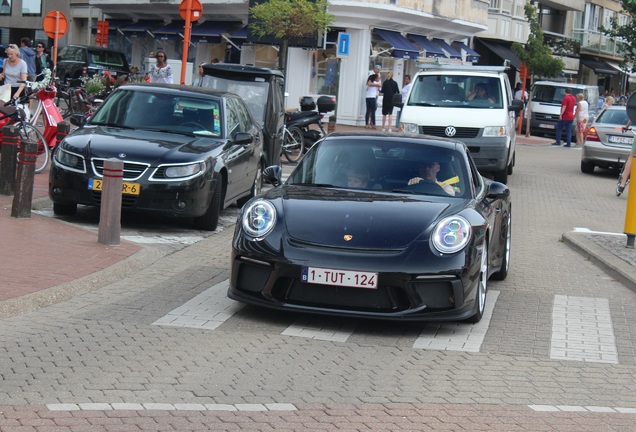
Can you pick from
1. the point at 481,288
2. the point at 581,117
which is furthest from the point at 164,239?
the point at 581,117

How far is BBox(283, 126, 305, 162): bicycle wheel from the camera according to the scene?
2252cm

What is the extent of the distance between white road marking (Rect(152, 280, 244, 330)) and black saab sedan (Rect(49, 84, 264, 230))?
300 centimetres

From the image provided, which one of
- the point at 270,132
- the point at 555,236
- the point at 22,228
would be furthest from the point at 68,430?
the point at 270,132

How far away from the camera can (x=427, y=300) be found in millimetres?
7602

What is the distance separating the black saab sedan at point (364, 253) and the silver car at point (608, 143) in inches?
669

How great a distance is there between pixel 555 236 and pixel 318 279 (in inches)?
305

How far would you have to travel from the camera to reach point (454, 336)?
784 centimetres

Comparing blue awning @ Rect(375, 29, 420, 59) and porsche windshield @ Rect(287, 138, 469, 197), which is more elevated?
blue awning @ Rect(375, 29, 420, 59)

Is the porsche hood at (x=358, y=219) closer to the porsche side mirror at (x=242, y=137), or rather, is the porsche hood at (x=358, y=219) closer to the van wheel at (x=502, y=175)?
the porsche side mirror at (x=242, y=137)

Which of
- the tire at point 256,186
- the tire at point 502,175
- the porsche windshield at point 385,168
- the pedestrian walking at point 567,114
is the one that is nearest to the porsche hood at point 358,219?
the porsche windshield at point 385,168

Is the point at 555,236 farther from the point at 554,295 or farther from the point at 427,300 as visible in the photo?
the point at 427,300

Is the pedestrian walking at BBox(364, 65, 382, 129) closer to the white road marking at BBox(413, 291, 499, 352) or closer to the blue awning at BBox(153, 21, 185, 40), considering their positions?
the blue awning at BBox(153, 21, 185, 40)

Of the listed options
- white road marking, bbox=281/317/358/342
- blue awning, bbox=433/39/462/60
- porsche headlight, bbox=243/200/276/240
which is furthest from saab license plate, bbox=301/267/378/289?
blue awning, bbox=433/39/462/60

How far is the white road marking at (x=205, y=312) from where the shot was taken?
305 inches
